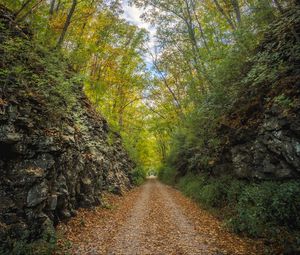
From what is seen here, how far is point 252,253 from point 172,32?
16.7 metres

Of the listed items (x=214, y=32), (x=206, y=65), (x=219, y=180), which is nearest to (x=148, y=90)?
(x=214, y=32)

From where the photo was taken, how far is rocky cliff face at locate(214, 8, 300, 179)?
698 cm

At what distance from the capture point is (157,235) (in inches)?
299

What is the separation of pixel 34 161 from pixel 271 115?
828 centimetres

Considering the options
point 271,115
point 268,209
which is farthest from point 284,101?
point 268,209

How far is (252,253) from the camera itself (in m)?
5.75

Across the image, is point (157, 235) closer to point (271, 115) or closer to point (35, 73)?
point (271, 115)

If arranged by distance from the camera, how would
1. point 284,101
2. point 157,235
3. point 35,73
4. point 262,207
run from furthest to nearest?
point 35,73 → point 157,235 → point 262,207 → point 284,101

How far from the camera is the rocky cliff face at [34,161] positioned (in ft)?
19.5

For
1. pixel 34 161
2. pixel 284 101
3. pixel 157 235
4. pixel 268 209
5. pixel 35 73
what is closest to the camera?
pixel 284 101

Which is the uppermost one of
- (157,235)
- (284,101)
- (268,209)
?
(284,101)

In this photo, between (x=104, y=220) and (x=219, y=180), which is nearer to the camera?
(x=104, y=220)

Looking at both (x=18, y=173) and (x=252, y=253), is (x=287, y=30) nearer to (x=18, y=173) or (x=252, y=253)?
(x=252, y=253)

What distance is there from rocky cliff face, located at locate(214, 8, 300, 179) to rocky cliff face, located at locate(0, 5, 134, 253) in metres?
7.11
